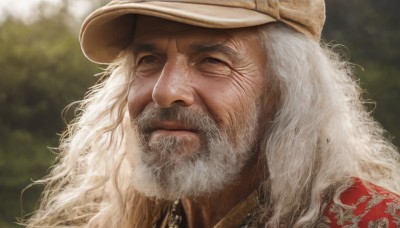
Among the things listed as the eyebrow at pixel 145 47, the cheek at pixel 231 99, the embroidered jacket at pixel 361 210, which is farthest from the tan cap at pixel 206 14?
the embroidered jacket at pixel 361 210

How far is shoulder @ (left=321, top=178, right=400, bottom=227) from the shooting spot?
280cm

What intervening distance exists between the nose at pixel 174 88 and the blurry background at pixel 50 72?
578 centimetres

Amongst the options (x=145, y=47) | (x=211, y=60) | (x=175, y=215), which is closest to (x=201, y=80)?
(x=211, y=60)

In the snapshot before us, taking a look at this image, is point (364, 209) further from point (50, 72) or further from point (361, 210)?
point (50, 72)

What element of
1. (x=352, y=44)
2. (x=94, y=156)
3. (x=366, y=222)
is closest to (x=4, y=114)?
(x=352, y=44)

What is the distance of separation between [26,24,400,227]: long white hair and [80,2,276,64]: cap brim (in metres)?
0.12

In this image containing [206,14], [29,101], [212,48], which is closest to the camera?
[206,14]

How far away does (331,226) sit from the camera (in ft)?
9.36

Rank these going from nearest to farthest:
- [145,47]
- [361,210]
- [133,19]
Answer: [361,210], [145,47], [133,19]

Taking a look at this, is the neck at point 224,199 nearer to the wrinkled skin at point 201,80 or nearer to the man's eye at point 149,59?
the wrinkled skin at point 201,80

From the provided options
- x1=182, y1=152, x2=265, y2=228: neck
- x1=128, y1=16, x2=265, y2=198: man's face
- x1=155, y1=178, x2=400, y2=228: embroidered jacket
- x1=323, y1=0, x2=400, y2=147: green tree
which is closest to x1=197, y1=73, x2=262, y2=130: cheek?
x1=128, y1=16, x2=265, y2=198: man's face

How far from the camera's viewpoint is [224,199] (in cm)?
330

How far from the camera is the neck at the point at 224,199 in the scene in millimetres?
3256

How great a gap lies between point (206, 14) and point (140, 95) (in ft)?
1.48
